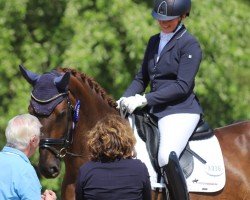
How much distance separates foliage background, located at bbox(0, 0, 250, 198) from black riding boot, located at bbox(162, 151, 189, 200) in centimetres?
372

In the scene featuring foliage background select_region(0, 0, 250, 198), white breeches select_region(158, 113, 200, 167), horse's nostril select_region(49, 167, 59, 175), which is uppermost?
white breeches select_region(158, 113, 200, 167)

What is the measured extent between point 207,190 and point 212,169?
20 cm

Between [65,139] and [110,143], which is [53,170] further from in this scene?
[110,143]

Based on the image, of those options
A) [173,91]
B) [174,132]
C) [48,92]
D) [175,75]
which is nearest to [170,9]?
[175,75]

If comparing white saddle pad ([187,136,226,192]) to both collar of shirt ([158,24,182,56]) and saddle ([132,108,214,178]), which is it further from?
collar of shirt ([158,24,182,56])

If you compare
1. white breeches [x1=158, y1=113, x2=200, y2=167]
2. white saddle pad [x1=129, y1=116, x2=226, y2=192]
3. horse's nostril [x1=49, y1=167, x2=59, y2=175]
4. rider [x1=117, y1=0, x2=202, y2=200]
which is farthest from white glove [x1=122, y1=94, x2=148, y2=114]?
horse's nostril [x1=49, y1=167, x2=59, y2=175]

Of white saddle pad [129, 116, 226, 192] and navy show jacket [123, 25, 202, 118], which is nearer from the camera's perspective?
navy show jacket [123, 25, 202, 118]

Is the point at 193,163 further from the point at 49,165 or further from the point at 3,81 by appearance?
the point at 3,81

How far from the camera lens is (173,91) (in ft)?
22.6

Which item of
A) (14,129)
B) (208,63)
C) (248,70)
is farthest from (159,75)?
(248,70)

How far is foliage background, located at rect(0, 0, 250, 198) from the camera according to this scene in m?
10.5

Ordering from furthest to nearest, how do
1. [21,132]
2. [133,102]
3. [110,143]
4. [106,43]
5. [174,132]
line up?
[106,43], [174,132], [133,102], [21,132], [110,143]

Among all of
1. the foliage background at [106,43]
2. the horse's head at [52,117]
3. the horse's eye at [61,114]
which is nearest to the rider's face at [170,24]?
the horse's head at [52,117]

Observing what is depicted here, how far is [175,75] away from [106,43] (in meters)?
3.61
